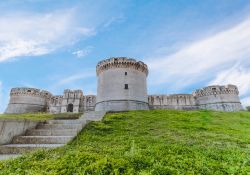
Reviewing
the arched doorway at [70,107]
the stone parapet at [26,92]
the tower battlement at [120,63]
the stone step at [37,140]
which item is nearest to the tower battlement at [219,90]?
the tower battlement at [120,63]

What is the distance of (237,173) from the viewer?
4.11 m

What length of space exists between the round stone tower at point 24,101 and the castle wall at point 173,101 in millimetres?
28982

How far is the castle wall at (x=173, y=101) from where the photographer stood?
143ft

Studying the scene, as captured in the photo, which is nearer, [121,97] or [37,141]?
[37,141]

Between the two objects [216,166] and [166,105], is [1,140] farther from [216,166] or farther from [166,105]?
[166,105]

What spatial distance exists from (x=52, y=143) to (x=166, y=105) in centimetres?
3866

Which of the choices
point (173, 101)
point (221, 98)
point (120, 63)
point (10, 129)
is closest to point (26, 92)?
point (120, 63)

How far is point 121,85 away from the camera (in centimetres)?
2742

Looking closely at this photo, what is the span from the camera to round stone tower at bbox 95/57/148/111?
2680cm

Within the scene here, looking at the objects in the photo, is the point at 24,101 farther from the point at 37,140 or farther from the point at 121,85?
the point at 37,140

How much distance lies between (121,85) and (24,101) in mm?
27857

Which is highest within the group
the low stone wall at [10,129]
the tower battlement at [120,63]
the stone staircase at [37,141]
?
the tower battlement at [120,63]

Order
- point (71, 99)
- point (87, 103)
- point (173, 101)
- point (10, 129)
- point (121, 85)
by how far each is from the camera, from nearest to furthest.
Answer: point (10, 129) → point (121, 85) → point (173, 101) → point (87, 103) → point (71, 99)

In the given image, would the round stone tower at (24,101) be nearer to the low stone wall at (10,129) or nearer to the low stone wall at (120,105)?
the low stone wall at (120,105)
